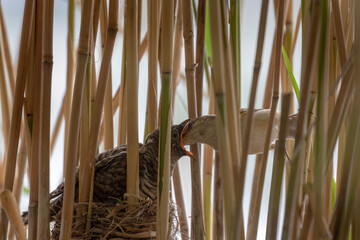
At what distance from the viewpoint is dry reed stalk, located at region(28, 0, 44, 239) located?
0.55 metres

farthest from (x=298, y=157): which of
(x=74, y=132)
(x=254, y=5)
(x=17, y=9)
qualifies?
(x=17, y=9)

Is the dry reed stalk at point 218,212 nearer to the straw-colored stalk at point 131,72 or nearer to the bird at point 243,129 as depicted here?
the bird at point 243,129

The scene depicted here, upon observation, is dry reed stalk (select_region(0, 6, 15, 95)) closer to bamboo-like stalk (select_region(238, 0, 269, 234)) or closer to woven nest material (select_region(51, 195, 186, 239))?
woven nest material (select_region(51, 195, 186, 239))

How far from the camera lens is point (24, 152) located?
79 cm

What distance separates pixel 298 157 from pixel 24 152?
576 mm

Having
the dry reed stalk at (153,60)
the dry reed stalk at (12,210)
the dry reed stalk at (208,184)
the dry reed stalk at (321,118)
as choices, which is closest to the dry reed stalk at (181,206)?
the dry reed stalk at (208,184)

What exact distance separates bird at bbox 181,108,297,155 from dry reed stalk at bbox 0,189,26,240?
247 millimetres

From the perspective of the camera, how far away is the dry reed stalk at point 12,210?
48 cm

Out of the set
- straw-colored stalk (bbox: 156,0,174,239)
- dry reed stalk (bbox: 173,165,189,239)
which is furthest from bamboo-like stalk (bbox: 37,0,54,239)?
dry reed stalk (bbox: 173,165,189,239)

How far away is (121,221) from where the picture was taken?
1.99 feet

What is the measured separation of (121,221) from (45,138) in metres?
0.16

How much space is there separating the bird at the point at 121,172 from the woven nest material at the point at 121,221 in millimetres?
41

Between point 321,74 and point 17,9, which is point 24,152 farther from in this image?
point 17,9

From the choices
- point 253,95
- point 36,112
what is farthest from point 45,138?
point 253,95
